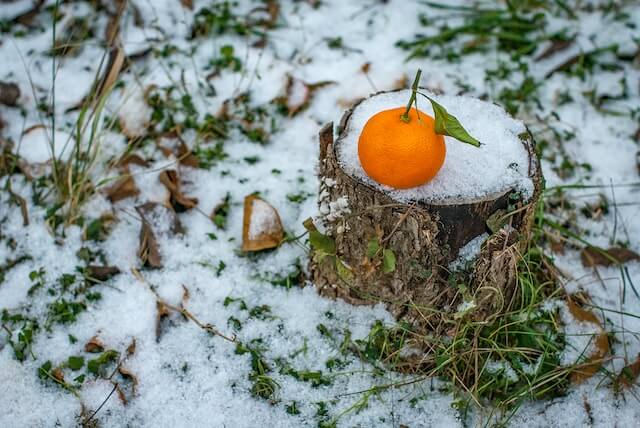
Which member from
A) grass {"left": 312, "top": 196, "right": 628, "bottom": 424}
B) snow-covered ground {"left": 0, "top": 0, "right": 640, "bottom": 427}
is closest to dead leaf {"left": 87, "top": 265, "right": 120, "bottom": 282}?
snow-covered ground {"left": 0, "top": 0, "right": 640, "bottom": 427}

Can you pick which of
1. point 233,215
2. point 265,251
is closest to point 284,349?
point 265,251

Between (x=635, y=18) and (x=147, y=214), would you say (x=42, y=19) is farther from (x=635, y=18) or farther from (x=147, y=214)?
(x=635, y=18)

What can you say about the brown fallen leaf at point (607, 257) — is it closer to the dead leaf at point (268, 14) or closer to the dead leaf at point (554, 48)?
the dead leaf at point (554, 48)

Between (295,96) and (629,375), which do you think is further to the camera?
(295,96)

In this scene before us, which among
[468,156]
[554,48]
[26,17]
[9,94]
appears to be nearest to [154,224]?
[9,94]

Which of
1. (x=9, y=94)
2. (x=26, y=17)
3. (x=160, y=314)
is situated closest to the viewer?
(x=160, y=314)

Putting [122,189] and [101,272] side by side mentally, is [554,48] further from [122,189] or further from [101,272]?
[101,272]

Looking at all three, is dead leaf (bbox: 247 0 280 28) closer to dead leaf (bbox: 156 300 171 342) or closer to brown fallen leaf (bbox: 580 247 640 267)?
Result: dead leaf (bbox: 156 300 171 342)
